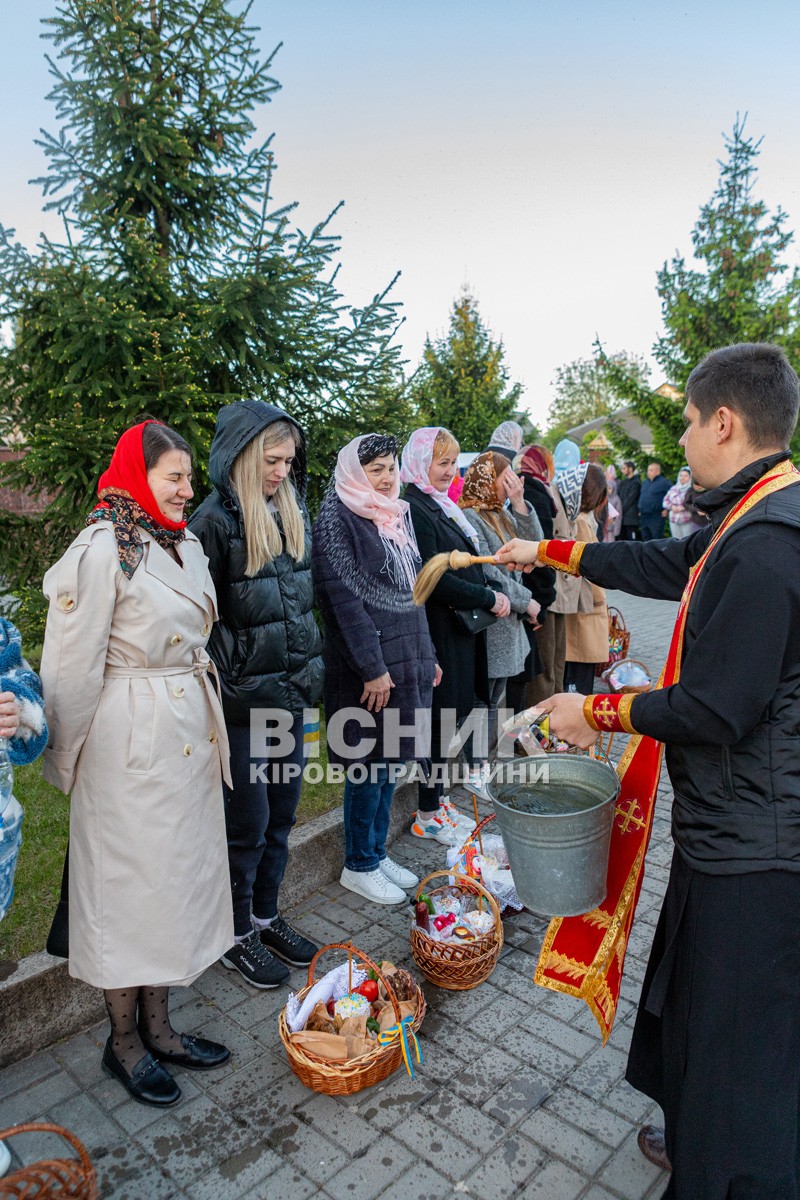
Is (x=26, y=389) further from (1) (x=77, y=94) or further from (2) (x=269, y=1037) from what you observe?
Answer: (2) (x=269, y=1037)

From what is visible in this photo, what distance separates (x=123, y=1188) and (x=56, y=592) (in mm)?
1794

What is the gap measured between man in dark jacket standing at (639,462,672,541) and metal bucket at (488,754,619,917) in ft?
46.9

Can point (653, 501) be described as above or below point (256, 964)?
above

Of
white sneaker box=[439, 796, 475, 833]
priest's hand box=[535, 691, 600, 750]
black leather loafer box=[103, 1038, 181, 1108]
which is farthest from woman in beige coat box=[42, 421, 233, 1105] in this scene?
white sneaker box=[439, 796, 475, 833]

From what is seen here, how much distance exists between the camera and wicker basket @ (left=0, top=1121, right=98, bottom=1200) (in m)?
1.96

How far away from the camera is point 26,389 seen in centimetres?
464

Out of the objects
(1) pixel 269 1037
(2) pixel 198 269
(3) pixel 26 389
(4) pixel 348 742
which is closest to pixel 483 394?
(2) pixel 198 269

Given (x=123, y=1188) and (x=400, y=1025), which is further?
(x=400, y=1025)

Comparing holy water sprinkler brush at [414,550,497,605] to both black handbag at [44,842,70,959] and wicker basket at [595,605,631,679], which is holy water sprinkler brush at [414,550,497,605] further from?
wicker basket at [595,605,631,679]

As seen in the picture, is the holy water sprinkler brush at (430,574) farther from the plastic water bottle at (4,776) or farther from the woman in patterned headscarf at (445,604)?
the plastic water bottle at (4,776)

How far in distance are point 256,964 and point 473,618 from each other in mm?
2075

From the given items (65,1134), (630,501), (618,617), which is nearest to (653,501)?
(630,501)

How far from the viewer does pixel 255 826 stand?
306 cm

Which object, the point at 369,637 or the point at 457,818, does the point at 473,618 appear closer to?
the point at 369,637
